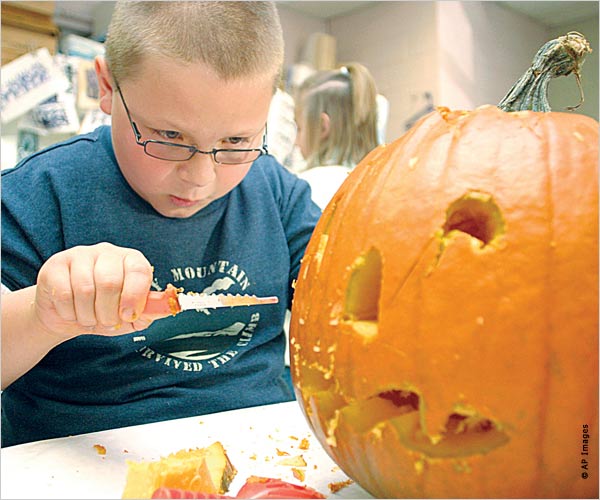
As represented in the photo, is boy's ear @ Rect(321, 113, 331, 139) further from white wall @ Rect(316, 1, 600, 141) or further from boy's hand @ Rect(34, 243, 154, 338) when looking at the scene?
boy's hand @ Rect(34, 243, 154, 338)

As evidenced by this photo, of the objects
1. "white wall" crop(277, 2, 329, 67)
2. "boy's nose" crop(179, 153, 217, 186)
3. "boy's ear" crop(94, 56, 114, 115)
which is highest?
"white wall" crop(277, 2, 329, 67)

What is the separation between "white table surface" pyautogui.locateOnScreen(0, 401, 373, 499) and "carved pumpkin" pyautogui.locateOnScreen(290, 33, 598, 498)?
100 millimetres

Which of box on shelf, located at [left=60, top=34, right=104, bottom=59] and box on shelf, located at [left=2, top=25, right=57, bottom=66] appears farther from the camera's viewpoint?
box on shelf, located at [left=60, top=34, right=104, bottom=59]

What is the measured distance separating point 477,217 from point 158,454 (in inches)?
16.1

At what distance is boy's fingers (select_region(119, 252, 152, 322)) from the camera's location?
60 cm

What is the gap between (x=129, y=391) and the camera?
0.96 m

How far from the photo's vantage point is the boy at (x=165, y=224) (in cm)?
81

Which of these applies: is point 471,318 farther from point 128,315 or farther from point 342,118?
point 342,118

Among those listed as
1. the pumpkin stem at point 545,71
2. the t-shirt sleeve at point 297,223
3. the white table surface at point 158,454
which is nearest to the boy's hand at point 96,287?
the white table surface at point 158,454

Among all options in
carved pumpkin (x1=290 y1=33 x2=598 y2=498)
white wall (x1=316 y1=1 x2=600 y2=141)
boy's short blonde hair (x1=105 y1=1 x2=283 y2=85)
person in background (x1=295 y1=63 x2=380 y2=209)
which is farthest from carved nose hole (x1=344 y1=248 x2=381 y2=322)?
white wall (x1=316 y1=1 x2=600 y2=141)

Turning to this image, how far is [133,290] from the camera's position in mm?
599

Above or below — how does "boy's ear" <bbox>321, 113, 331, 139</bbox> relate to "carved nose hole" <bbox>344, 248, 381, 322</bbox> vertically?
above

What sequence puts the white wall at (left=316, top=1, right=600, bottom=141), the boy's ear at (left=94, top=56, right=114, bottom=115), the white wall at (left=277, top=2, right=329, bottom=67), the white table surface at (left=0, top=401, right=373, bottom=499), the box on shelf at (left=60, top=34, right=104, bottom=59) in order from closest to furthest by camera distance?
the white table surface at (left=0, top=401, right=373, bottom=499), the boy's ear at (left=94, top=56, right=114, bottom=115), the box on shelf at (left=60, top=34, right=104, bottom=59), the white wall at (left=316, top=1, right=600, bottom=141), the white wall at (left=277, top=2, right=329, bottom=67)

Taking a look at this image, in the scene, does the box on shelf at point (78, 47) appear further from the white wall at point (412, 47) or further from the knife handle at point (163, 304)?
A: the knife handle at point (163, 304)
